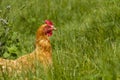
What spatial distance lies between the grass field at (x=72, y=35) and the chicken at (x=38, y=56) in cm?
15

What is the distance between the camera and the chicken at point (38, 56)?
5.10m

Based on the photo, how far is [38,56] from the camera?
18.5 ft

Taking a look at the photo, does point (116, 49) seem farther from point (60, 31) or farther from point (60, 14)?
point (60, 14)

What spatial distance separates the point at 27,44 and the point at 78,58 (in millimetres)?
3722

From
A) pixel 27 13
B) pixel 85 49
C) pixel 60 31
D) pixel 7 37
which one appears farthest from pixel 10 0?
pixel 85 49

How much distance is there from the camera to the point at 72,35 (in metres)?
7.52

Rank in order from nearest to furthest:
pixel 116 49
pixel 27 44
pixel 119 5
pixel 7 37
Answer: pixel 116 49 < pixel 7 37 < pixel 119 5 < pixel 27 44

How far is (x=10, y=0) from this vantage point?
33.3 ft

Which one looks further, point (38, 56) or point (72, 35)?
point (72, 35)

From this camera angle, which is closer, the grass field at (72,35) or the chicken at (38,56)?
the grass field at (72,35)

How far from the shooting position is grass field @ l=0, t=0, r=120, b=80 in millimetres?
4000

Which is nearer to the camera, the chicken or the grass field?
the grass field

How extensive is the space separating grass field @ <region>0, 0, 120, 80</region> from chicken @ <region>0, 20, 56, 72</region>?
145 mm

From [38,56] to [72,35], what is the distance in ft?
6.39
